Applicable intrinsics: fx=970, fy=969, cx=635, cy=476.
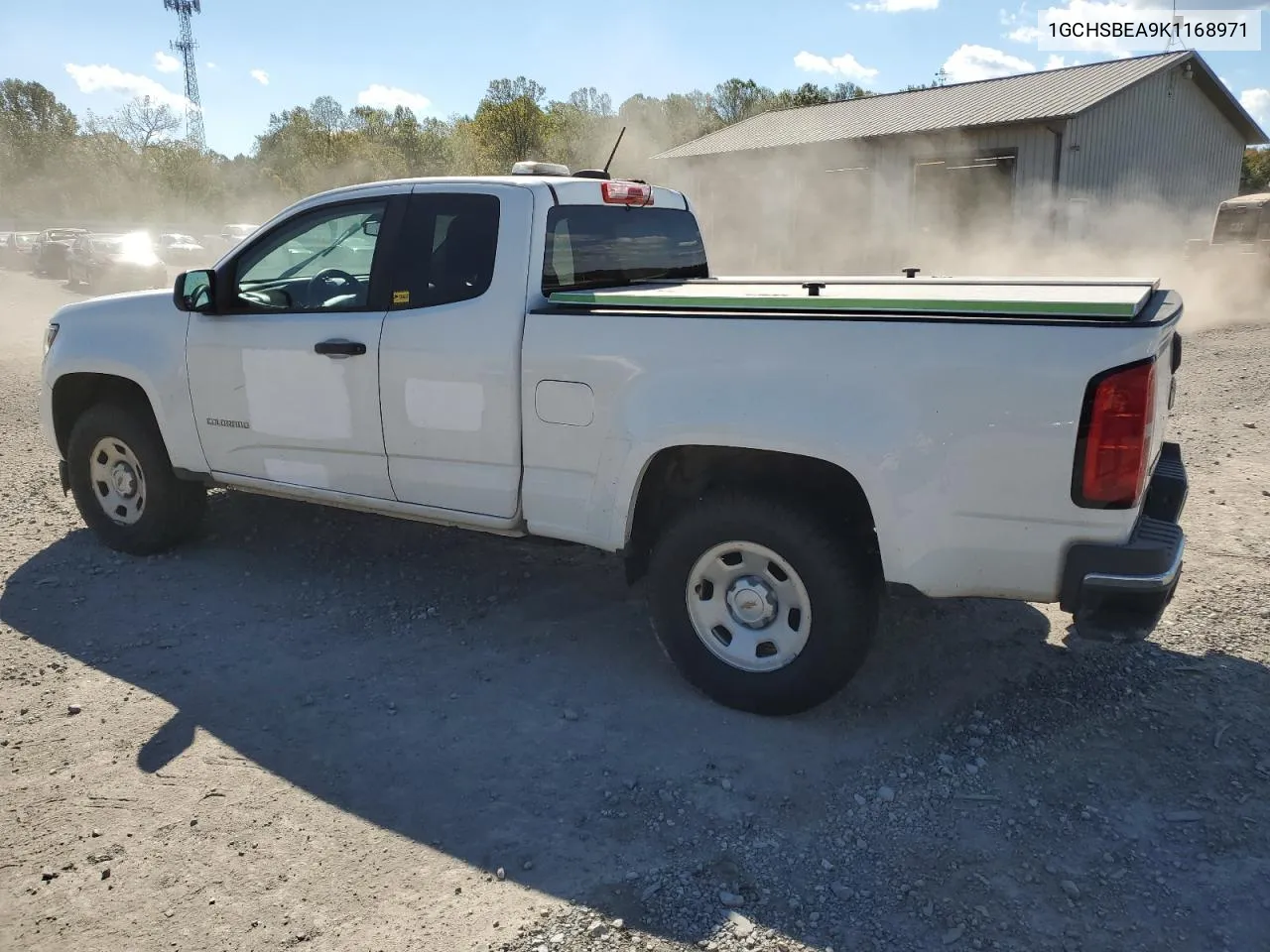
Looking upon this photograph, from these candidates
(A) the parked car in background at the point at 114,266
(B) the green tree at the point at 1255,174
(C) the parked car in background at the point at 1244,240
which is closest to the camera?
(C) the parked car in background at the point at 1244,240

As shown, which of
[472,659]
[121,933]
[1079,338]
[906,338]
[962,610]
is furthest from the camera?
[962,610]

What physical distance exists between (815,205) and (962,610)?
2111 cm

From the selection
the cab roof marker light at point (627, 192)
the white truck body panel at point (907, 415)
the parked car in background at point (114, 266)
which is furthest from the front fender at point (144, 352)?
the parked car in background at point (114, 266)

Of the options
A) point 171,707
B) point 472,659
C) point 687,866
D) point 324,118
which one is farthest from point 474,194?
point 324,118

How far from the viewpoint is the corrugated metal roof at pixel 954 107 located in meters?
20.4

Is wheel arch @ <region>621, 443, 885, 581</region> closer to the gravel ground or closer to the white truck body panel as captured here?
the white truck body panel

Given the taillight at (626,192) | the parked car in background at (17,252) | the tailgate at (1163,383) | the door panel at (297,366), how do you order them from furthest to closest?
the parked car in background at (17,252), the taillight at (626,192), the door panel at (297,366), the tailgate at (1163,383)

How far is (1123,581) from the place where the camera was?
9.70ft

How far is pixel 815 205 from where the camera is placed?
79.3 ft

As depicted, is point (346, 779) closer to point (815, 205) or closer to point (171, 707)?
point (171, 707)

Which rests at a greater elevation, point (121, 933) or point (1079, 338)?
point (1079, 338)

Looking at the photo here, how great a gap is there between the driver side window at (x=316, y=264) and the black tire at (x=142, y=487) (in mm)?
1049

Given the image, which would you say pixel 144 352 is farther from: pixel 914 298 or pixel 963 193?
pixel 963 193

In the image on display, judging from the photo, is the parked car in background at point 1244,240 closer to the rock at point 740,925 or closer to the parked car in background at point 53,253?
the rock at point 740,925
